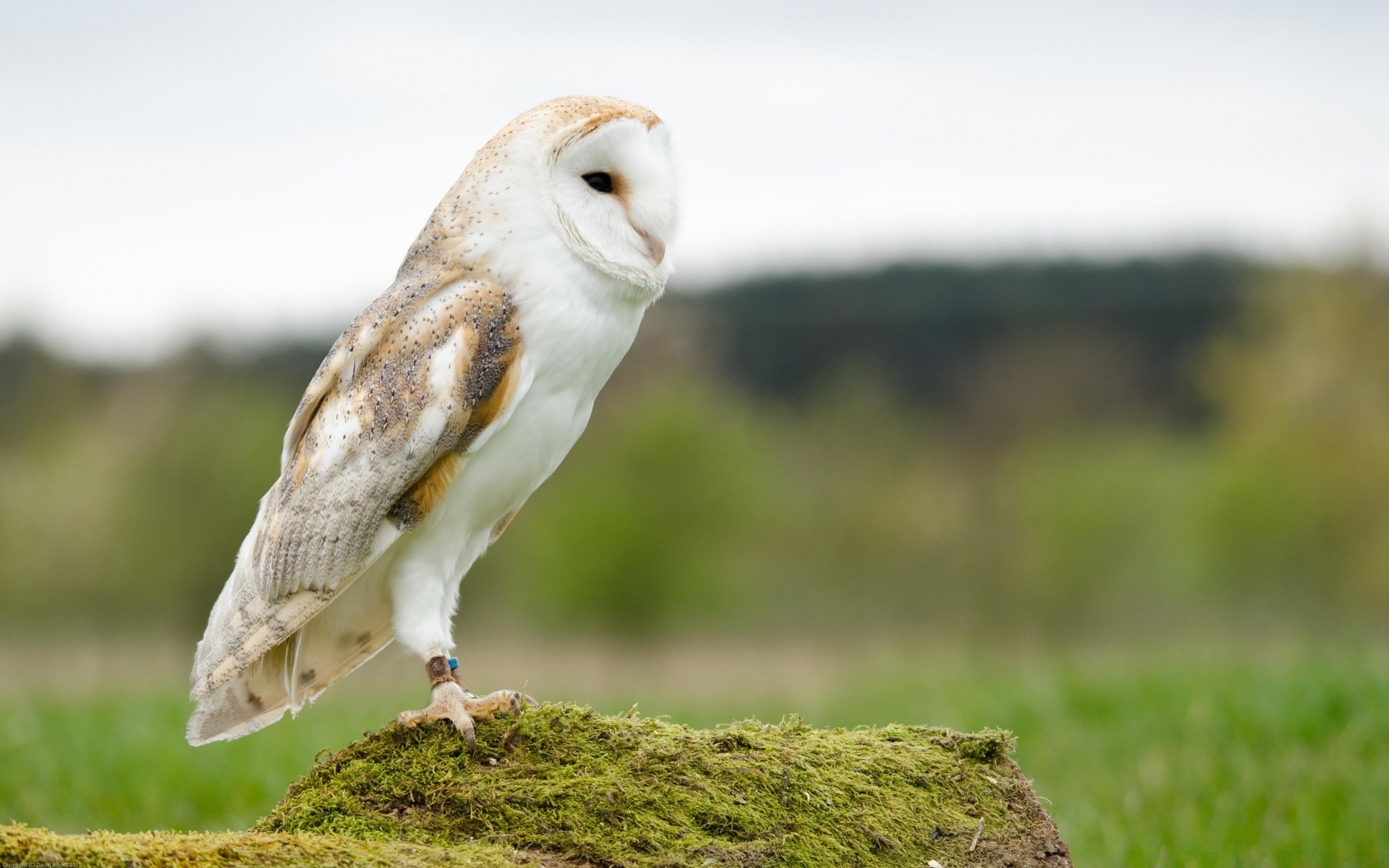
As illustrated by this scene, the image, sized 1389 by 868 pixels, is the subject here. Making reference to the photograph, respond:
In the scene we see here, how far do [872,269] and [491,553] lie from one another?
24550 mm

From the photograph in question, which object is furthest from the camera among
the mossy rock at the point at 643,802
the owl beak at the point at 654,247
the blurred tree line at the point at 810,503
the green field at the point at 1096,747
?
the blurred tree line at the point at 810,503

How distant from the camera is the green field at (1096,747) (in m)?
4.86

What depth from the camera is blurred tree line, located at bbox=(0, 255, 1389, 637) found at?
18.0 m

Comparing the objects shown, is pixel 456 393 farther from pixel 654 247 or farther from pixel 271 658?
pixel 271 658

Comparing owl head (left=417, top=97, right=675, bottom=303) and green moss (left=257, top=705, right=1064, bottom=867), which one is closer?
green moss (left=257, top=705, right=1064, bottom=867)

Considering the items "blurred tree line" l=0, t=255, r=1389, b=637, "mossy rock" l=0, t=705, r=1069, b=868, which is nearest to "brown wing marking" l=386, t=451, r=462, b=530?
"mossy rock" l=0, t=705, r=1069, b=868

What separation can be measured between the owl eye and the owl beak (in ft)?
0.48

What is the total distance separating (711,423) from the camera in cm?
2048

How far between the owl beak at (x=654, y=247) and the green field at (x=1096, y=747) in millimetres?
2096

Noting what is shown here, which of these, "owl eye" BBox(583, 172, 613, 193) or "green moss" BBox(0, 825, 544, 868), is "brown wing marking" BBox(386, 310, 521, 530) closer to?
"owl eye" BBox(583, 172, 613, 193)

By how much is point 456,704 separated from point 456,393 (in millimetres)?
729

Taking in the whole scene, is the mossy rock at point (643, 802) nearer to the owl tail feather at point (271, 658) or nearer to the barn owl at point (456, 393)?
the barn owl at point (456, 393)

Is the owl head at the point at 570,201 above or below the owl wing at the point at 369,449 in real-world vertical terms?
above

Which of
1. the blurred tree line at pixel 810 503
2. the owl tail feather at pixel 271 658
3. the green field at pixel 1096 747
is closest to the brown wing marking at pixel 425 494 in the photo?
the owl tail feather at pixel 271 658
